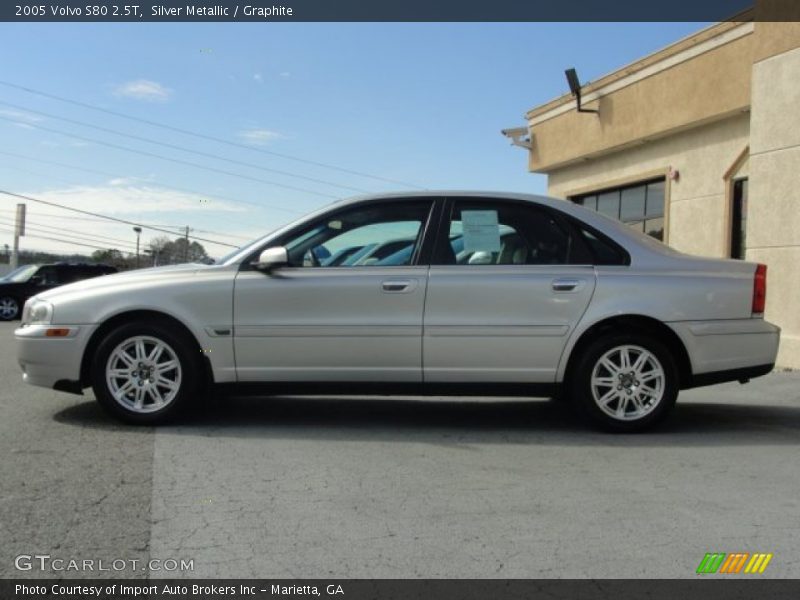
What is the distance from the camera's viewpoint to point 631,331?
5.41 m

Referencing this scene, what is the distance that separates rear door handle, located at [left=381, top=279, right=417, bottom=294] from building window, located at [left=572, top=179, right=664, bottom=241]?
8403 mm

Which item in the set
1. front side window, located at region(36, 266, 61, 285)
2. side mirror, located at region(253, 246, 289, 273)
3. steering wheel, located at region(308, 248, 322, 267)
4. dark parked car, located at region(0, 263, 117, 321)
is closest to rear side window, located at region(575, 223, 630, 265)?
steering wheel, located at region(308, 248, 322, 267)

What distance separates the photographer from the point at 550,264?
547 centimetres

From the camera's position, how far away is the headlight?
5414 millimetres

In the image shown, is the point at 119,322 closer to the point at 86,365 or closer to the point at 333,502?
the point at 86,365

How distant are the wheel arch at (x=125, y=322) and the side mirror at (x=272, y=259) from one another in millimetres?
687

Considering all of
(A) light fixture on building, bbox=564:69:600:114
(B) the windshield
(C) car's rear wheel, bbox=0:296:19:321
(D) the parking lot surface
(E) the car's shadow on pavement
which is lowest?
(D) the parking lot surface

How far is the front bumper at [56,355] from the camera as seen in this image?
5.35 m

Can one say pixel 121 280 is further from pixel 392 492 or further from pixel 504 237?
pixel 504 237

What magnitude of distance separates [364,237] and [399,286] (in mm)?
507

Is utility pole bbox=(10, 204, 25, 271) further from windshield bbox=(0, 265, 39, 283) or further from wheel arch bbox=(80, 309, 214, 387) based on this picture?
wheel arch bbox=(80, 309, 214, 387)

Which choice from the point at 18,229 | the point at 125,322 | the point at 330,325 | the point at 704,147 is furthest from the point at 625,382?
the point at 18,229

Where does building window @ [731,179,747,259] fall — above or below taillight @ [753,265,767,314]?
above
